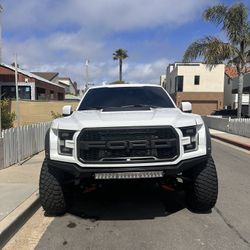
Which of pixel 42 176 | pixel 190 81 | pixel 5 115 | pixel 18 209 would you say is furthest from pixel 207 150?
pixel 190 81

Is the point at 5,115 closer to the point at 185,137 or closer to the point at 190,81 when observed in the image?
the point at 185,137

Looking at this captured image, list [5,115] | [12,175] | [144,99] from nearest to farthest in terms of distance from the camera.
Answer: [144,99], [12,175], [5,115]

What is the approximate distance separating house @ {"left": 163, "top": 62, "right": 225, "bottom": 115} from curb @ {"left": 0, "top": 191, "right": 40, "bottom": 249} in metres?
57.5

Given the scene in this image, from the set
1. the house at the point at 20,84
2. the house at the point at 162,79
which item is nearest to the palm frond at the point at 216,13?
the house at the point at 20,84

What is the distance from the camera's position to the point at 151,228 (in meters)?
6.18

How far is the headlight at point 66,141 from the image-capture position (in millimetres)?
6219

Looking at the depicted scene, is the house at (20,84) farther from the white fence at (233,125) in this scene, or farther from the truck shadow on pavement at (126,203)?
the truck shadow on pavement at (126,203)

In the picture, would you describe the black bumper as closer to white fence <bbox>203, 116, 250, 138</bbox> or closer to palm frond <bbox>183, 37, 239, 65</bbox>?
white fence <bbox>203, 116, 250, 138</bbox>

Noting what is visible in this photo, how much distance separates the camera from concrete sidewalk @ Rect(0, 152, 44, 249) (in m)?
6.02

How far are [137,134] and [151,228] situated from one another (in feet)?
4.03

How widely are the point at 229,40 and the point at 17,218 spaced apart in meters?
26.1

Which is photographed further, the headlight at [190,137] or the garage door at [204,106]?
the garage door at [204,106]

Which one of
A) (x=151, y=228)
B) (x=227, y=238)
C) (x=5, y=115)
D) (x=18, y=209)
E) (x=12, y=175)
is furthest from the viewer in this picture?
(x=5, y=115)

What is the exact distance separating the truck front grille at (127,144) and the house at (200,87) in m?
58.3
